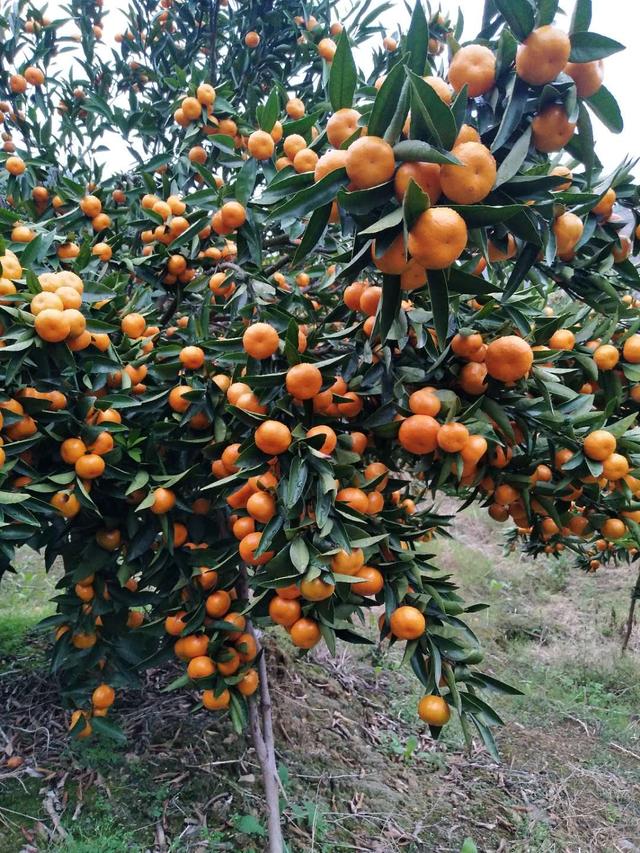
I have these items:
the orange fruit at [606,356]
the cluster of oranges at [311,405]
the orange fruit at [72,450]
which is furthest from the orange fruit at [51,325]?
the orange fruit at [606,356]

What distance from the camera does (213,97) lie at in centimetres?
211

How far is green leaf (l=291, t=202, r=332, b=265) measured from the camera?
0.93 meters

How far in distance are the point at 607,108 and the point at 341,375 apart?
804 millimetres

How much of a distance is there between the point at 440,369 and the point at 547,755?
9.31 feet

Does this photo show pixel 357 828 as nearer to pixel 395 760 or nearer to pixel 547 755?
pixel 395 760

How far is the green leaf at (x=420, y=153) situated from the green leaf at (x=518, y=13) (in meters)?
0.26

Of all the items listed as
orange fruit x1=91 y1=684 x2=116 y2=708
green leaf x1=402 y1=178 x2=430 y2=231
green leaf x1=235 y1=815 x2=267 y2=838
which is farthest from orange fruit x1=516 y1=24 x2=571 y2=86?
green leaf x1=235 y1=815 x2=267 y2=838

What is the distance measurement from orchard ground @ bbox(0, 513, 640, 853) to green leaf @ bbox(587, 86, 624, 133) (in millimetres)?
2422

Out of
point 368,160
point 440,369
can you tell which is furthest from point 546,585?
point 368,160

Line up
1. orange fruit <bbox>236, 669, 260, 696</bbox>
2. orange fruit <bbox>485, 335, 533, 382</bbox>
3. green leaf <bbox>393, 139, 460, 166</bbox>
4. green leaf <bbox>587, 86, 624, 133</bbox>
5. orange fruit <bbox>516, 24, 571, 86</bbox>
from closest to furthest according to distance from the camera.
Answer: green leaf <bbox>393, 139, 460, 166</bbox>
orange fruit <bbox>516, 24, 571, 86</bbox>
green leaf <bbox>587, 86, 624, 133</bbox>
orange fruit <bbox>485, 335, 533, 382</bbox>
orange fruit <bbox>236, 669, 260, 696</bbox>

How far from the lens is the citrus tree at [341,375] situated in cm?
88

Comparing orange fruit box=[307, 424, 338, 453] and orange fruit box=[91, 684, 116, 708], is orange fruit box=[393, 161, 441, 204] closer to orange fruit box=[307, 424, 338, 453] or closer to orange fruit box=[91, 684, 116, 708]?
orange fruit box=[307, 424, 338, 453]

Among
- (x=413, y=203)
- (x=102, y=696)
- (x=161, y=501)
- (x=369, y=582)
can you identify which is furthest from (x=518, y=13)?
(x=102, y=696)

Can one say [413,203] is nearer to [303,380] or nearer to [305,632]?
[303,380]
